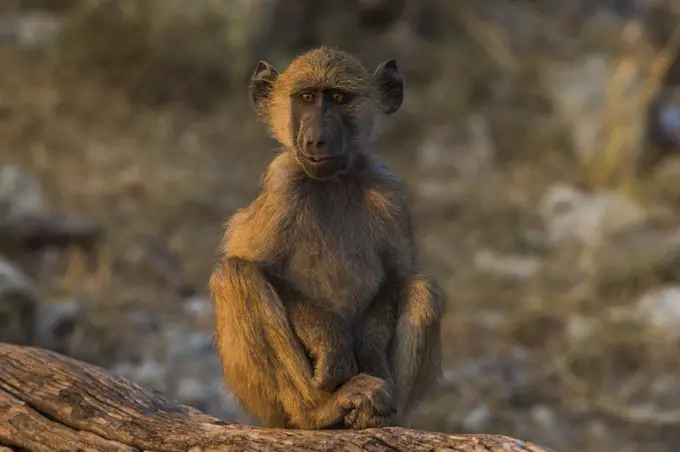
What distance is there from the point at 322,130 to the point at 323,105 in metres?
0.17

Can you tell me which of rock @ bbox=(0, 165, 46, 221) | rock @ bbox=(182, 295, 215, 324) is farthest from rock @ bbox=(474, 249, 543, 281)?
rock @ bbox=(0, 165, 46, 221)

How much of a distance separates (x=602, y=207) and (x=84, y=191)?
4.96 meters

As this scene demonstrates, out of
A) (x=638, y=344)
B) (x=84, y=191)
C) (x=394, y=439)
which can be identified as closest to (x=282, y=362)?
(x=394, y=439)

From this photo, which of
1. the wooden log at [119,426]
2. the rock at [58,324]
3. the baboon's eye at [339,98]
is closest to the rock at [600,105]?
the rock at [58,324]

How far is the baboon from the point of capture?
4.30m

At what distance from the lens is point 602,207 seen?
10320 millimetres

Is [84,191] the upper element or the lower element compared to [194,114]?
lower

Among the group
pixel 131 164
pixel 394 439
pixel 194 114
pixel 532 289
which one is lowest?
pixel 394 439

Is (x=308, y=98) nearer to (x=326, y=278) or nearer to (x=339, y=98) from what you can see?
(x=339, y=98)

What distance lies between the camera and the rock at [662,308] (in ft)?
28.1

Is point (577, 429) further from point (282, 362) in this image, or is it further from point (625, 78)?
point (625, 78)

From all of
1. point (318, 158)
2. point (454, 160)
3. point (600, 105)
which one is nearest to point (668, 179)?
point (600, 105)

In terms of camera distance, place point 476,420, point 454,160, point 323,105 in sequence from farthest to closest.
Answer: point 454,160 < point 476,420 < point 323,105

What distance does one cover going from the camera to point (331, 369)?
4.30 m
